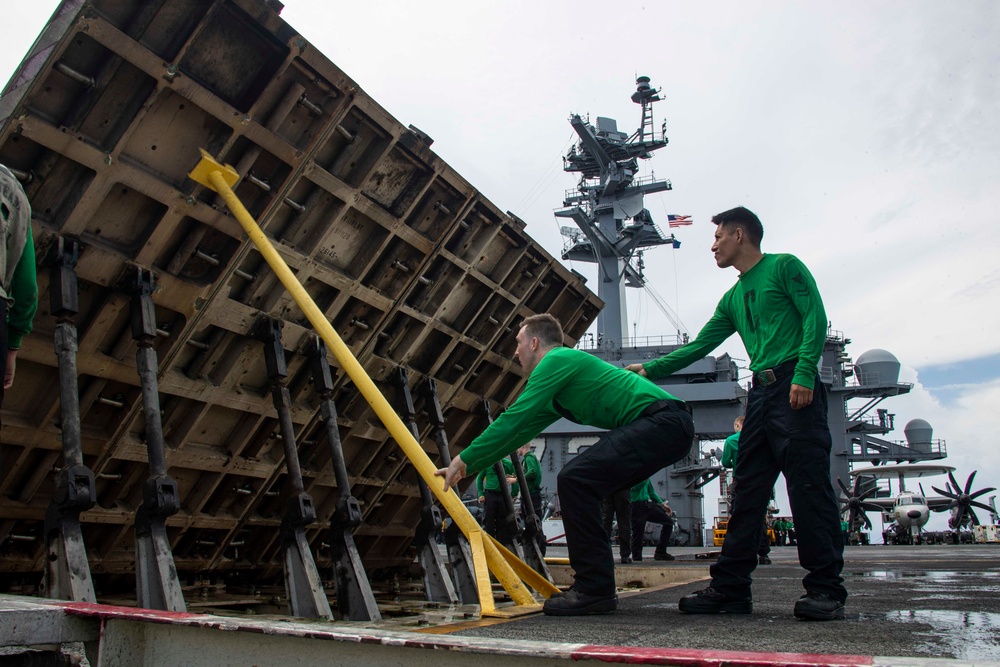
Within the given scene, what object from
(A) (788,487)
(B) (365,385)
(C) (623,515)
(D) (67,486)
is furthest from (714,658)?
(C) (623,515)

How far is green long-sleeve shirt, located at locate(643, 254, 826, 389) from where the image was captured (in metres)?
3.22

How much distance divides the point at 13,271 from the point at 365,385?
1.98 meters

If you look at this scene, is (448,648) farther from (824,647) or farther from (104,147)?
(104,147)

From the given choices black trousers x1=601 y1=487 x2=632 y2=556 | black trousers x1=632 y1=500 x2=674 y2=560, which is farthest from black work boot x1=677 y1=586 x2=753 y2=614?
black trousers x1=632 y1=500 x2=674 y2=560

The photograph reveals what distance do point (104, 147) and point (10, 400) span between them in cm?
164

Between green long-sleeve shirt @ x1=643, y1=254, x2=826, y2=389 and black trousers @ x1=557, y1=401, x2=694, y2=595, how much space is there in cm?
45

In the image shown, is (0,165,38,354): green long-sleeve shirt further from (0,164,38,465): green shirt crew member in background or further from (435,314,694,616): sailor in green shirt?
(435,314,694,616): sailor in green shirt

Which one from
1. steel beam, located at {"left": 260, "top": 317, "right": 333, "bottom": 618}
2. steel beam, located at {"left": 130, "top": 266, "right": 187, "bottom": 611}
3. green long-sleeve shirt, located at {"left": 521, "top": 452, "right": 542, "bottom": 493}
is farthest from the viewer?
green long-sleeve shirt, located at {"left": 521, "top": 452, "right": 542, "bottom": 493}

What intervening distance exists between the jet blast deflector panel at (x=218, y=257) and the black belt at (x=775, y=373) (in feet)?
10.7

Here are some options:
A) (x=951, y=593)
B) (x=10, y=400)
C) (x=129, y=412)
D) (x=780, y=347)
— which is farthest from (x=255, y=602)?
(x=951, y=593)

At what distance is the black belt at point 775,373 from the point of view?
336 centimetres

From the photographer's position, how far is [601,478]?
→ 351 centimetres

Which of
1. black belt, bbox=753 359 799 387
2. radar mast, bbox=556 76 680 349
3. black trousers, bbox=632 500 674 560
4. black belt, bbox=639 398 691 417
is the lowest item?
black trousers, bbox=632 500 674 560

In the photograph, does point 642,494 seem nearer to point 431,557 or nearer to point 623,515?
point 623,515
